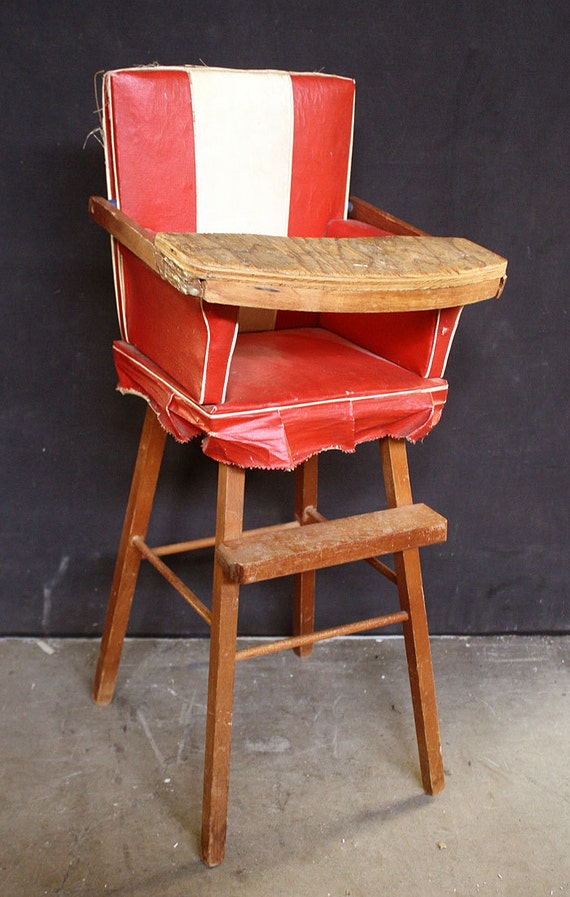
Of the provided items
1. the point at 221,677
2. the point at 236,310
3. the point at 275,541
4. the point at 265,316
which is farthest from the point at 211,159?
the point at 221,677

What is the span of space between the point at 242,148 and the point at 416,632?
954 millimetres

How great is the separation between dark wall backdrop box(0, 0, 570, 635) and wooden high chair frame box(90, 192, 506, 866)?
0.28 meters

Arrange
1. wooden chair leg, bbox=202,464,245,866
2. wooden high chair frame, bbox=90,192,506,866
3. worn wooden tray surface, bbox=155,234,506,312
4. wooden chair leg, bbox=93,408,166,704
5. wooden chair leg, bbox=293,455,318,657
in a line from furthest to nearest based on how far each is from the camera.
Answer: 1. wooden chair leg, bbox=293,455,318,657
2. wooden chair leg, bbox=93,408,166,704
3. wooden chair leg, bbox=202,464,245,866
4. wooden high chair frame, bbox=90,192,506,866
5. worn wooden tray surface, bbox=155,234,506,312

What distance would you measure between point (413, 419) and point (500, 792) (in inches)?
30.6

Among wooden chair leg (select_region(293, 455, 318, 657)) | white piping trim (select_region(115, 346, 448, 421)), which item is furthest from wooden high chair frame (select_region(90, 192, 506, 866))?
wooden chair leg (select_region(293, 455, 318, 657))

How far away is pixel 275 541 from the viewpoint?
155 cm

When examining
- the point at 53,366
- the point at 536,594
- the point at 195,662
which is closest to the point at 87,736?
the point at 195,662

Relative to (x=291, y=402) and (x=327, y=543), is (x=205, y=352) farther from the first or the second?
(x=327, y=543)

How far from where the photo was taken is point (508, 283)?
2121 mm

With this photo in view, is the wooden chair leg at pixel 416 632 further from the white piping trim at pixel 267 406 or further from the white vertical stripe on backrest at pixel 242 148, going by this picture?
the white vertical stripe on backrest at pixel 242 148

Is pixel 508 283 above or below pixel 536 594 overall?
above

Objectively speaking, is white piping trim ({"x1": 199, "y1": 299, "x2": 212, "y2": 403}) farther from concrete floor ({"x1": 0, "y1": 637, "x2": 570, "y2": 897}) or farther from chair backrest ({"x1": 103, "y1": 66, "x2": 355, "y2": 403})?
concrete floor ({"x1": 0, "y1": 637, "x2": 570, "y2": 897})

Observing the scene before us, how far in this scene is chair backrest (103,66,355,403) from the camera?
1604mm

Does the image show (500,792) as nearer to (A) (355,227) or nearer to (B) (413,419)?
(B) (413,419)
